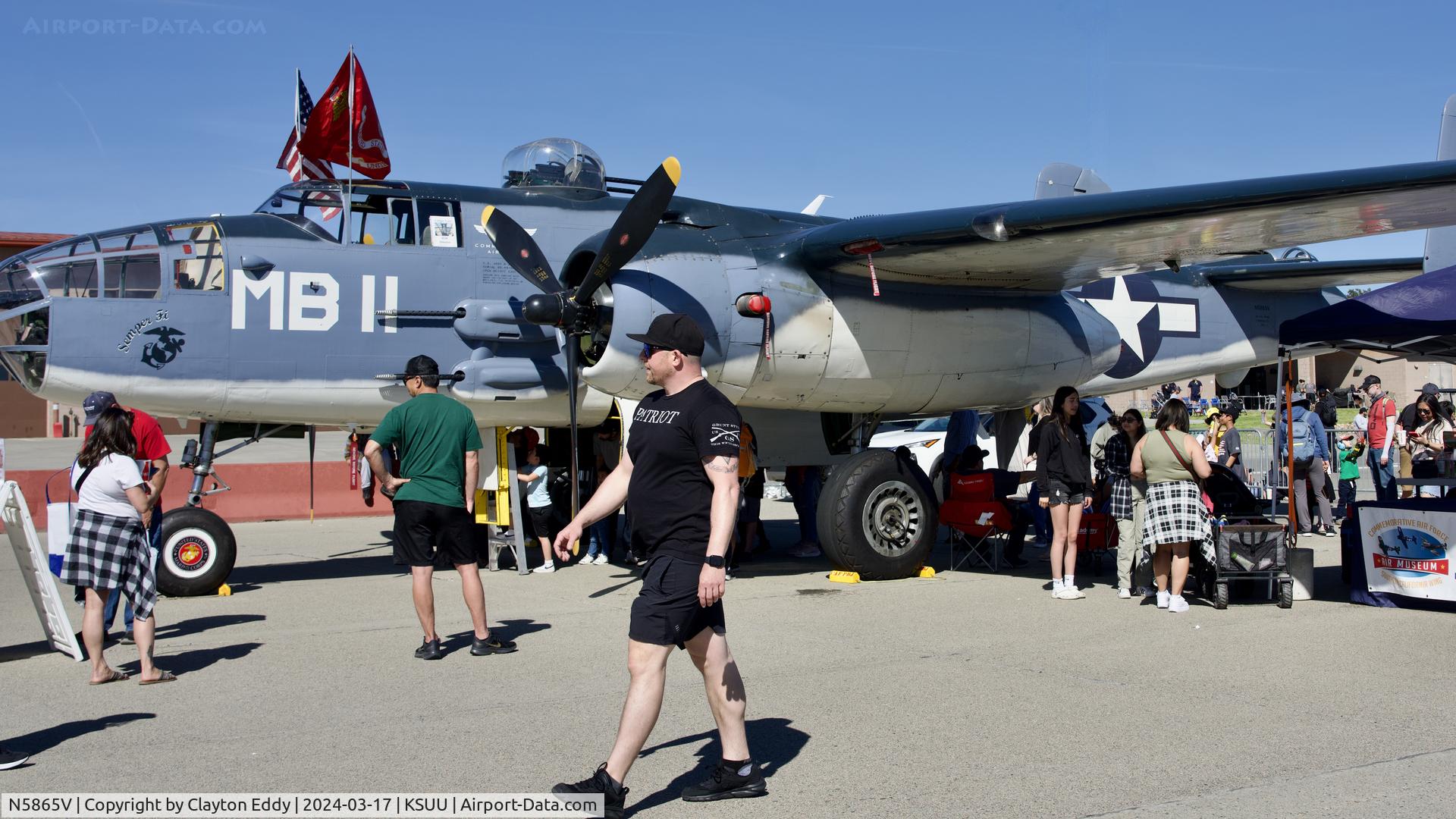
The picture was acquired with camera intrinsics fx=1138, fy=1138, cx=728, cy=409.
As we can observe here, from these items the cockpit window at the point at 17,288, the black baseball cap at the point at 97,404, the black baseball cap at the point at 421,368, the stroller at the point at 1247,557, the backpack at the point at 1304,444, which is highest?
the cockpit window at the point at 17,288

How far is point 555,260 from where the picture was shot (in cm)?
1063

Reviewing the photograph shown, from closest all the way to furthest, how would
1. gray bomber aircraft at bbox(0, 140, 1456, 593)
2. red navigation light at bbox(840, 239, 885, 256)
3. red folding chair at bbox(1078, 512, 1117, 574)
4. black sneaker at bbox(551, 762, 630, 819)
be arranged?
black sneaker at bbox(551, 762, 630, 819) < gray bomber aircraft at bbox(0, 140, 1456, 593) < red navigation light at bbox(840, 239, 885, 256) < red folding chair at bbox(1078, 512, 1117, 574)

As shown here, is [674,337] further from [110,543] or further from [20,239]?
[20,239]

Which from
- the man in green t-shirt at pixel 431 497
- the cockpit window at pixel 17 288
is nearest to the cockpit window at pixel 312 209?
the cockpit window at pixel 17 288

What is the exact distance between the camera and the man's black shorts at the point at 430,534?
7.20 metres

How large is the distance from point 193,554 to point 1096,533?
8.08 meters

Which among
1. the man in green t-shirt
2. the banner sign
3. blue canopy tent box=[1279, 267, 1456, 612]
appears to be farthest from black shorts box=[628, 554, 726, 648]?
blue canopy tent box=[1279, 267, 1456, 612]

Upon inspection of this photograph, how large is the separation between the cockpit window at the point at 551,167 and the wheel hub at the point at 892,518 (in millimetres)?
4174

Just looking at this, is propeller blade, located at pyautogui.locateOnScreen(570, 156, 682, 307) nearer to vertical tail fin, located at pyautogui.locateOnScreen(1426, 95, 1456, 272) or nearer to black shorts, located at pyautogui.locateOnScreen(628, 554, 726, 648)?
black shorts, located at pyautogui.locateOnScreen(628, 554, 726, 648)

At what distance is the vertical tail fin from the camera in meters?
11.9

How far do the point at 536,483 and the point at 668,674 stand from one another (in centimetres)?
590

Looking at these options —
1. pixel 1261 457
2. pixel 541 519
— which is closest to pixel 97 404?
pixel 541 519

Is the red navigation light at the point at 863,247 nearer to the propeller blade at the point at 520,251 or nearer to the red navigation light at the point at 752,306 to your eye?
the red navigation light at the point at 752,306

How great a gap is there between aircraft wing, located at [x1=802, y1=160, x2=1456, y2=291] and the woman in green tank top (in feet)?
4.95
